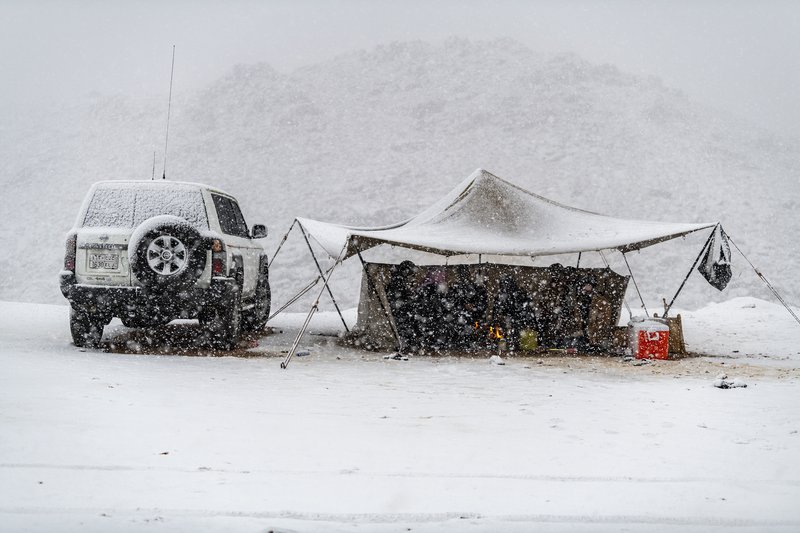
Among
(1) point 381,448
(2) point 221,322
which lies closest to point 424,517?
(1) point 381,448

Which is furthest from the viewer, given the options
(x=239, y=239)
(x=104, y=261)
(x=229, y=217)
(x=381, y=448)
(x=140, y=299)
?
(x=229, y=217)

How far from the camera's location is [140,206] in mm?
8891

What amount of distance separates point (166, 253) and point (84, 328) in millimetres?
1794

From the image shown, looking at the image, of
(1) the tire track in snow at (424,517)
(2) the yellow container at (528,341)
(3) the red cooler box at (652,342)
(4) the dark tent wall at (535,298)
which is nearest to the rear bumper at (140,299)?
(4) the dark tent wall at (535,298)

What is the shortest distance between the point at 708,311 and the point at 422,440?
48.2 ft

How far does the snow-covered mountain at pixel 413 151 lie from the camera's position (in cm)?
4128

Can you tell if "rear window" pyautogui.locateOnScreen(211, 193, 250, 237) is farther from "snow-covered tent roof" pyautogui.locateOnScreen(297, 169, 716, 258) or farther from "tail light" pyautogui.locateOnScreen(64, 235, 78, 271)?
"tail light" pyautogui.locateOnScreen(64, 235, 78, 271)

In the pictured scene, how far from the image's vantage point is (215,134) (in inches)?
2231

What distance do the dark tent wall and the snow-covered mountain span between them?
19374 millimetres

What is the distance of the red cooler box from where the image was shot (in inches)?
410

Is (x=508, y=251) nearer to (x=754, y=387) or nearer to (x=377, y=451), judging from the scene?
(x=754, y=387)

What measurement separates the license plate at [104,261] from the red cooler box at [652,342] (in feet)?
22.1

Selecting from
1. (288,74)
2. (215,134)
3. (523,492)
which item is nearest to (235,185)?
(215,134)

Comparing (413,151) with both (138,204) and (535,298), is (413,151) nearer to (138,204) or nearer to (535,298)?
(535,298)
